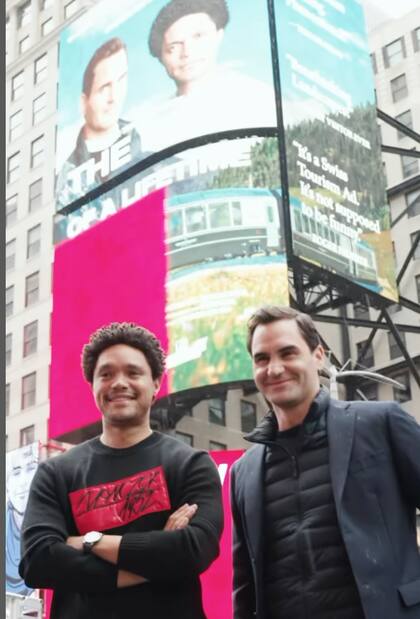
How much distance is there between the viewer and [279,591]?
12.8 feet

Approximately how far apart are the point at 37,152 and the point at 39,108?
78.6 inches

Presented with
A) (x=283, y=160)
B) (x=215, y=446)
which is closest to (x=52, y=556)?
(x=283, y=160)

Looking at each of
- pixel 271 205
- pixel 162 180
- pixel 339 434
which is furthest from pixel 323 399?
pixel 162 180

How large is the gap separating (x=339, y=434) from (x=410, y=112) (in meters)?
39.3

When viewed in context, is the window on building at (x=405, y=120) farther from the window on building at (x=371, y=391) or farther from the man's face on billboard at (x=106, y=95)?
the man's face on billboard at (x=106, y=95)

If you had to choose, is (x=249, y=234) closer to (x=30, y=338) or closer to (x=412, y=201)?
(x=412, y=201)

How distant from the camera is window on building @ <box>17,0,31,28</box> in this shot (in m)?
48.3

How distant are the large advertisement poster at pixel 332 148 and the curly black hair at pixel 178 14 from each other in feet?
9.27

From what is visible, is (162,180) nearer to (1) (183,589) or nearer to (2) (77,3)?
(2) (77,3)

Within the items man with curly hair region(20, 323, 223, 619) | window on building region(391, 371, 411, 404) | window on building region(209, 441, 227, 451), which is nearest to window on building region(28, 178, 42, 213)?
window on building region(209, 441, 227, 451)

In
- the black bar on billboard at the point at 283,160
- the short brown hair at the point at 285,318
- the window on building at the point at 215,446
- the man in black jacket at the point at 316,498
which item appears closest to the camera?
the man in black jacket at the point at 316,498

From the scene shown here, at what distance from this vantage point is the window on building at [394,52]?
4281cm

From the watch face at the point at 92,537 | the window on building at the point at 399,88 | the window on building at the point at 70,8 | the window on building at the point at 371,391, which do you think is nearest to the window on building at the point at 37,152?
the window on building at the point at 70,8

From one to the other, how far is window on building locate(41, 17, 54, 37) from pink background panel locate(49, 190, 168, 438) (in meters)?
17.9
